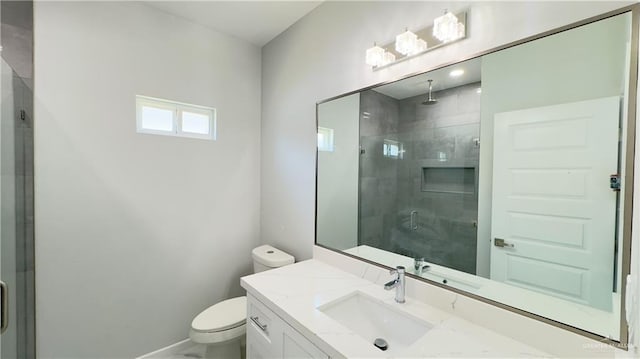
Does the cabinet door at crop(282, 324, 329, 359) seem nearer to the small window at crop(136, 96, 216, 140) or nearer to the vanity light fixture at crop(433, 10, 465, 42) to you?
the vanity light fixture at crop(433, 10, 465, 42)

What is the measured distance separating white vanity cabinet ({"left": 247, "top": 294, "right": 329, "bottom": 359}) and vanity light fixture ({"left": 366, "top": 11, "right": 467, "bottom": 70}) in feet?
4.59

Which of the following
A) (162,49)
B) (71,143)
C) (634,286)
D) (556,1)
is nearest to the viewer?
(634,286)

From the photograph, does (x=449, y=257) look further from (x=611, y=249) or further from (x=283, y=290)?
(x=283, y=290)

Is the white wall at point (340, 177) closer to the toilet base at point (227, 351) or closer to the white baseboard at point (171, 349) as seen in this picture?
the toilet base at point (227, 351)

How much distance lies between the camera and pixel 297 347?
1064 millimetres

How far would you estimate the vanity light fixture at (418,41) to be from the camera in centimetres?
115

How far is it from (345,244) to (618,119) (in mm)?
1336

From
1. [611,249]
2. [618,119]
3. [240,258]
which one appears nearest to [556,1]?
[618,119]

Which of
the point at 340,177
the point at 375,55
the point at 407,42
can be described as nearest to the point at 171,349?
the point at 340,177

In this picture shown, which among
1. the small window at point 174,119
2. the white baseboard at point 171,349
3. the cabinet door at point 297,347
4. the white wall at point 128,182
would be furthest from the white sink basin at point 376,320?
the small window at point 174,119

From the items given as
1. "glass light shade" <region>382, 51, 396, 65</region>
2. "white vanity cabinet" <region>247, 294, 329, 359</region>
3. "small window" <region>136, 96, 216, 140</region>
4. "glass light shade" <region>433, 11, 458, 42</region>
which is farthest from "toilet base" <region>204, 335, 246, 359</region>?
"glass light shade" <region>433, 11, 458, 42</region>

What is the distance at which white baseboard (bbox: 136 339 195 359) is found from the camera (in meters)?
1.95

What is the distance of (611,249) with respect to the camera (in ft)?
2.70

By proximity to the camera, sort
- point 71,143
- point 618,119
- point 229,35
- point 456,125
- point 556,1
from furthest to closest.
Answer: point 229,35
point 71,143
point 456,125
point 556,1
point 618,119
